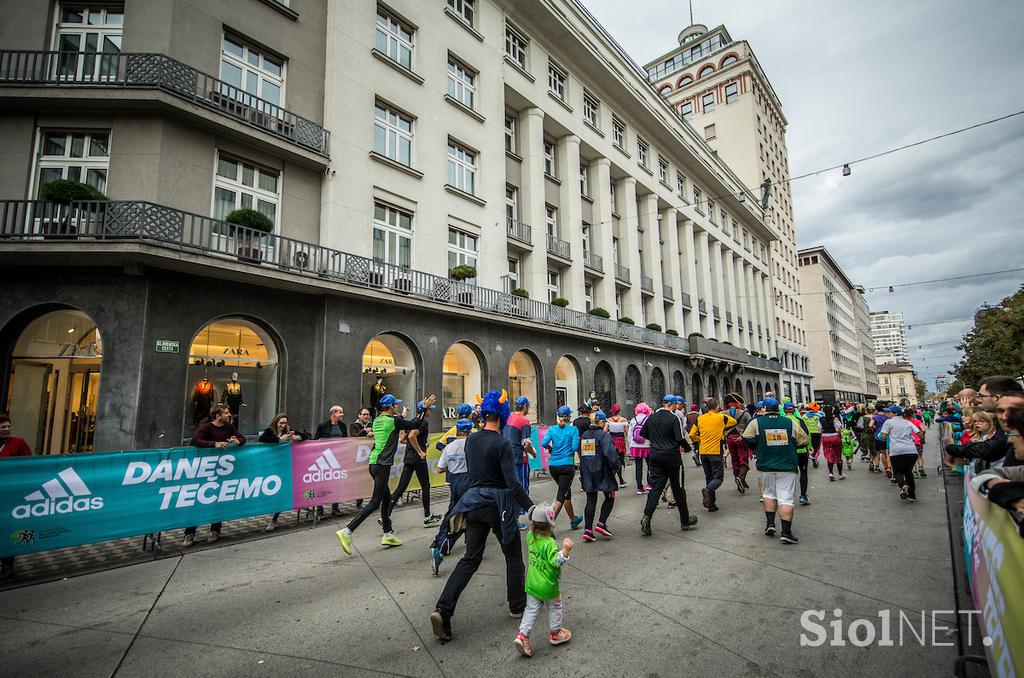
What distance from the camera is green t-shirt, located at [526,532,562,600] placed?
3.81 meters

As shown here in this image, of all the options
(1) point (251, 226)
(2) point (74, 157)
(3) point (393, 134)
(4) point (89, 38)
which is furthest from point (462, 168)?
(2) point (74, 157)

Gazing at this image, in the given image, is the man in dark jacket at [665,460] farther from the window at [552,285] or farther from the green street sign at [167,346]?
the window at [552,285]

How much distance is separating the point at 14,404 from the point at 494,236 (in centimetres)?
1530

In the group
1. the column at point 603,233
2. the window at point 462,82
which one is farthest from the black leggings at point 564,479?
the column at point 603,233

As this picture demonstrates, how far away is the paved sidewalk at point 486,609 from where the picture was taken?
3.66 meters

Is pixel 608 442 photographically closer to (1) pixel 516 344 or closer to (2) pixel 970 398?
(2) pixel 970 398

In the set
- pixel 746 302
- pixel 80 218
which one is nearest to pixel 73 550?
pixel 80 218

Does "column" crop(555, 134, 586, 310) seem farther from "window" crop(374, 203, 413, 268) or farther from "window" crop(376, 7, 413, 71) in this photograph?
"window" crop(376, 7, 413, 71)

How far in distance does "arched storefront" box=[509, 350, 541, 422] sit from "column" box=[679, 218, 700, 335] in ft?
61.3

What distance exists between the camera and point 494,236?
66.6ft

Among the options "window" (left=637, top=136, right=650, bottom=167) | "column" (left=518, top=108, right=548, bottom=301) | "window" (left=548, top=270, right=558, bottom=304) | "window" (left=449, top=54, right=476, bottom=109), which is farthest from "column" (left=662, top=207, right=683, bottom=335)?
"window" (left=449, top=54, right=476, bottom=109)

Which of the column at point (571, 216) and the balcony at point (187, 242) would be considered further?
the column at point (571, 216)

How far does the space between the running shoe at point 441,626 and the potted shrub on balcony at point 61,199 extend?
11696 mm

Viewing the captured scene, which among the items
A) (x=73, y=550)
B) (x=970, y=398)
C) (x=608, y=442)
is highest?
(x=970, y=398)
